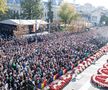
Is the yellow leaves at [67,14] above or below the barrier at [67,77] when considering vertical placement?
above

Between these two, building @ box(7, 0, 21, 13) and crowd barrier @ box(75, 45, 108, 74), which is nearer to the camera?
crowd barrier @ box(75, 45, 108, 74)

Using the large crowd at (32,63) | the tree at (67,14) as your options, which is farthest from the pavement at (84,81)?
the tree at (67,14)

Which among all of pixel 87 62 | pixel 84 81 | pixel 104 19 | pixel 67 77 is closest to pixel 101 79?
pixel 84 81

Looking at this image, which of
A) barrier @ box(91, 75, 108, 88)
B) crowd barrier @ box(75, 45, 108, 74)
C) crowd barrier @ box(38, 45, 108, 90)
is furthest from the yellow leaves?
barrier @ box(91, 75, 108, 88)

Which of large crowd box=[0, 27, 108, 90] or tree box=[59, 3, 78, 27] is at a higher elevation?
tree box=[59, 3, 78, 27]

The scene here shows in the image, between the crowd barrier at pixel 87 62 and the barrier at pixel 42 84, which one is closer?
the barrier at pixel 42 84

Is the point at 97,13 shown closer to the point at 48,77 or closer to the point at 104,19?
the point at 104,19

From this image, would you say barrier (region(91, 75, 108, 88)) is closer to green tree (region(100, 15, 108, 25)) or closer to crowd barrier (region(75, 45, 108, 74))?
crowd barrier (region(75, 45, 108, 74))

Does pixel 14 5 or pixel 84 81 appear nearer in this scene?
pixel 84 81

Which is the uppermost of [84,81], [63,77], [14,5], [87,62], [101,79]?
[14,5]

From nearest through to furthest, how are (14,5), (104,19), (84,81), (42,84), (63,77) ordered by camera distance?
(42,84) < (63,77) < (84,81) < (14,5) < (104,19)

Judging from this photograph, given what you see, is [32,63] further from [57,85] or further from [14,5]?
[14,5]

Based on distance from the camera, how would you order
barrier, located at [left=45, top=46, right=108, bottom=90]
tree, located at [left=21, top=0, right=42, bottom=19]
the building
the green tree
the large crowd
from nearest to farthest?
1. the large crowd
2. barrier, located at [left=45, top=46, right=108, bottom=90]
3. tree, located at [left=21, top=0, right=42, bottom=19]
4. the building
5. the green tree

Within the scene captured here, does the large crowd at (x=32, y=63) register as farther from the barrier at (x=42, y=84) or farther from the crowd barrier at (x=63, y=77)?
the crowd barrier at (x=63, y=77)
